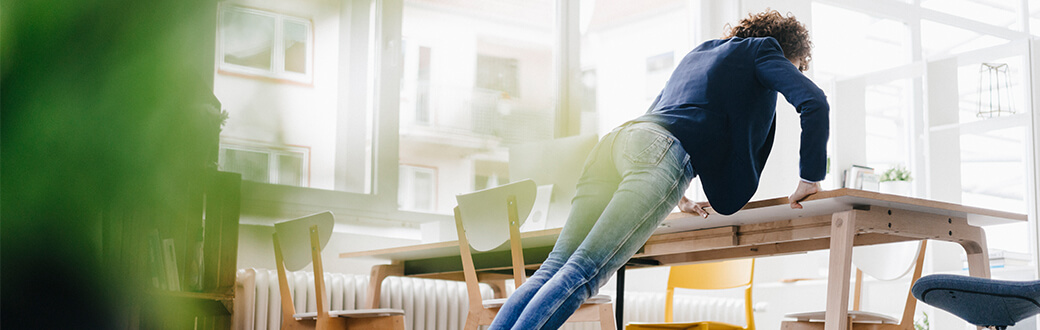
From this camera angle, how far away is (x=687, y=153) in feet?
5.47

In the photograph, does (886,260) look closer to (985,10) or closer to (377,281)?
(377,281)

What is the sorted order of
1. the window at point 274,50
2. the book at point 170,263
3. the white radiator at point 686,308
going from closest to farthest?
the book at point 170,263
the window at point 274,50
the white radiator at point 686,308

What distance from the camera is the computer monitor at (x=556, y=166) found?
2922 millimetres

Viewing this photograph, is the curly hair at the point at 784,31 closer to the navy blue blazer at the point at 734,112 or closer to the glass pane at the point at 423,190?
the navy blue blazer at the point at 734,112

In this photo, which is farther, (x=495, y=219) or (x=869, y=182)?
(x=869, y=182)

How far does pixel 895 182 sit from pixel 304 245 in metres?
2.68

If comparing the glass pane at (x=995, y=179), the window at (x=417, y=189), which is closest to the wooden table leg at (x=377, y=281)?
the window at (x=417, y=189)

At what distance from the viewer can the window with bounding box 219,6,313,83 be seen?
324 cm

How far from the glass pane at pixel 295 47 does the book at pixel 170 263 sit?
268 centimetres

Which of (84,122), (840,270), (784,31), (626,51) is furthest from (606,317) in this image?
(626,51)

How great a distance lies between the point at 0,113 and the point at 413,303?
3.20 metres

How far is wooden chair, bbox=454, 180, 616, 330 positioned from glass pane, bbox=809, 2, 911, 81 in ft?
11.2

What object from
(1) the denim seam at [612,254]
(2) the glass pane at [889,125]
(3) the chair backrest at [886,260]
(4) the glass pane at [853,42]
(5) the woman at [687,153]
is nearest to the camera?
(1) the denim seam at [612,254]

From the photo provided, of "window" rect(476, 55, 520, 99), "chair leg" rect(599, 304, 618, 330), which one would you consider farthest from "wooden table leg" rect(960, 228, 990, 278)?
"window" rect(476, 55, 520, 99)
